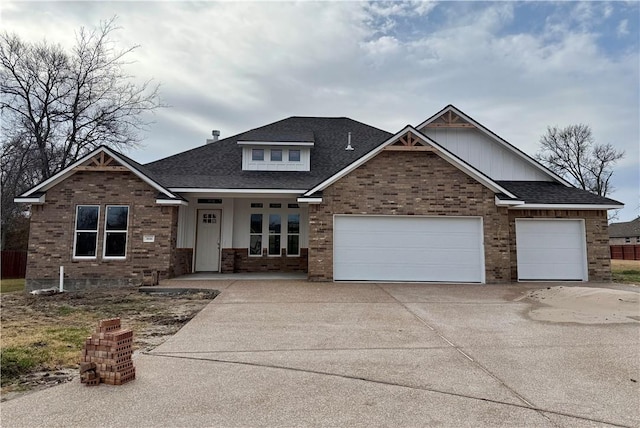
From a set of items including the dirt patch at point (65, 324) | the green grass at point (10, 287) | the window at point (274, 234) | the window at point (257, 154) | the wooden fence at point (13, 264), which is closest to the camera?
the dirt patch at point (65, 324)

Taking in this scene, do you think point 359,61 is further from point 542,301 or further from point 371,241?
point 542,301

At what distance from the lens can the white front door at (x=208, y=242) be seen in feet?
50.2

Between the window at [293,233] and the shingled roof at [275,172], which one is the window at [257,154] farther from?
the window at [293,233]

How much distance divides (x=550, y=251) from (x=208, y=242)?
12865 mm

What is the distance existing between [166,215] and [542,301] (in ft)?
37.0

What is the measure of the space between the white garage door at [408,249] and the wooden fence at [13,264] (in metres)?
18.6

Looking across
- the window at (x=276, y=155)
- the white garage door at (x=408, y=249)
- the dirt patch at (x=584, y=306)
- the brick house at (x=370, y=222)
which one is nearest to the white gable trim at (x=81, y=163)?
the brick house at (x=370, y=222)

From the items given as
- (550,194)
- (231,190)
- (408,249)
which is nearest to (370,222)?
(408,249)

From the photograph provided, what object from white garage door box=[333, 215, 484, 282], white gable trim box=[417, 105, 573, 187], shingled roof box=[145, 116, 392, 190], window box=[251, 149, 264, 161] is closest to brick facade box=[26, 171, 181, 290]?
shingled roof box=[145, 116, 392, 190]

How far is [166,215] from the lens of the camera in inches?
500

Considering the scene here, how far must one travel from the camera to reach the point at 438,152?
42.6 feet

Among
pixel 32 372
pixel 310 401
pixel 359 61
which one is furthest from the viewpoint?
pixel 359 61

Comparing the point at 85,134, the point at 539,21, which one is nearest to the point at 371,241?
the point at 539,21

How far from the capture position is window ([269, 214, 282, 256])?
15711 millimetres
